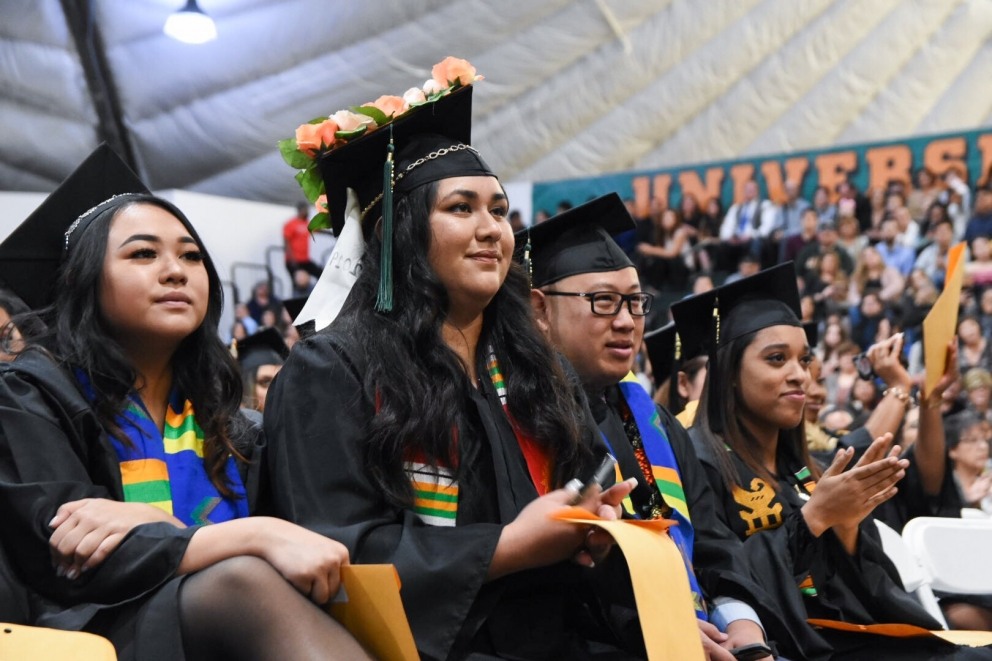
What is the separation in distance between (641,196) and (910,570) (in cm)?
869

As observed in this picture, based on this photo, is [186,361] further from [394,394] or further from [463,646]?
[463,646]

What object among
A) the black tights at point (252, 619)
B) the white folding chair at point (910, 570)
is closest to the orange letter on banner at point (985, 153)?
the white folding chair at point (910, 570)

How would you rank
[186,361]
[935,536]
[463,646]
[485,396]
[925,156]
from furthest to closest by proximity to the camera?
[925,156] < [935,536] < [186,361] < [485,396] < [463,646]

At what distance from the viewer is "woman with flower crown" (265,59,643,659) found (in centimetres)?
203

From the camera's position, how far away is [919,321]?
962 centimetres

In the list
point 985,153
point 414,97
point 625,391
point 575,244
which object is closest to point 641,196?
point 985,153

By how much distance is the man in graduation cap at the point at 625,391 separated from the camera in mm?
2799

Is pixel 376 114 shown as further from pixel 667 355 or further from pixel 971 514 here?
pixel 971 514

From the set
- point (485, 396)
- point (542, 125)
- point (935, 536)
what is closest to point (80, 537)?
point (485, 396)

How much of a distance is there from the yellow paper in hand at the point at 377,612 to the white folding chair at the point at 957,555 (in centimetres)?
245

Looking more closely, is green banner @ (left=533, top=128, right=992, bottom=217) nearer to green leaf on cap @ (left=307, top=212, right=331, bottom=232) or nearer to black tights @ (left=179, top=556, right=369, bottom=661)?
green leaf on cap @ (left=307, top=212, right=331, bottom=232)

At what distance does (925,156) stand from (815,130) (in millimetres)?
3457

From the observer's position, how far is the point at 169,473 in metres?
2.37

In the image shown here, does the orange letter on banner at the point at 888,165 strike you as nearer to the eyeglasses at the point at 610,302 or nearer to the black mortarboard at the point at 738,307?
the black mortarboard at the point at 738,307
